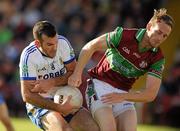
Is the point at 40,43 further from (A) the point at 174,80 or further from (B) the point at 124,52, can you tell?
(A) the point at 174,80

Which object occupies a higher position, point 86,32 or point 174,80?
point 86,32

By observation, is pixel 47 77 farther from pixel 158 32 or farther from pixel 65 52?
pixel 158 32

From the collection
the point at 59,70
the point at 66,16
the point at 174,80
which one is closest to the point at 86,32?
the point at 66,16

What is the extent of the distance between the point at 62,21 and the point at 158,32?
27.7 feet

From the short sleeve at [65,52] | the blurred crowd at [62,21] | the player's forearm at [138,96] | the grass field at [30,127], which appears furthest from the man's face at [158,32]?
the blurred crowd at [62,21]

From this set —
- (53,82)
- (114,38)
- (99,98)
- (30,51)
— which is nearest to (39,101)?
(53,82)

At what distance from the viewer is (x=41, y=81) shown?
8.55m

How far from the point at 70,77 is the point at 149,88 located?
938 mm

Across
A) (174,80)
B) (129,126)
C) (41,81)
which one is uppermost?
(41,81)

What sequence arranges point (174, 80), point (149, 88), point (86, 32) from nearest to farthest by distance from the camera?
point (149, 88) < point (174, 80) < point (86, 32)

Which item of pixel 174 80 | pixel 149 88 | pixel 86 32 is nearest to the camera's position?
pixel 149 88

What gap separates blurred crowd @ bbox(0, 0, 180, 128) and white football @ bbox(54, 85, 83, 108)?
6976 millimetres

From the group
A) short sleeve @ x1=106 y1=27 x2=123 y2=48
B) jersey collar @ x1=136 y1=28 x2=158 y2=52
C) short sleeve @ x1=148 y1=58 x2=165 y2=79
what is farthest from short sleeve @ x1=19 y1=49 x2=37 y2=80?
short sleeve @ x1=148 y1=58 x2=165 y2=79

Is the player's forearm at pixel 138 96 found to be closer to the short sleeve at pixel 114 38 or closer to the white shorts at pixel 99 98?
the white shorts at pixel 99 98
